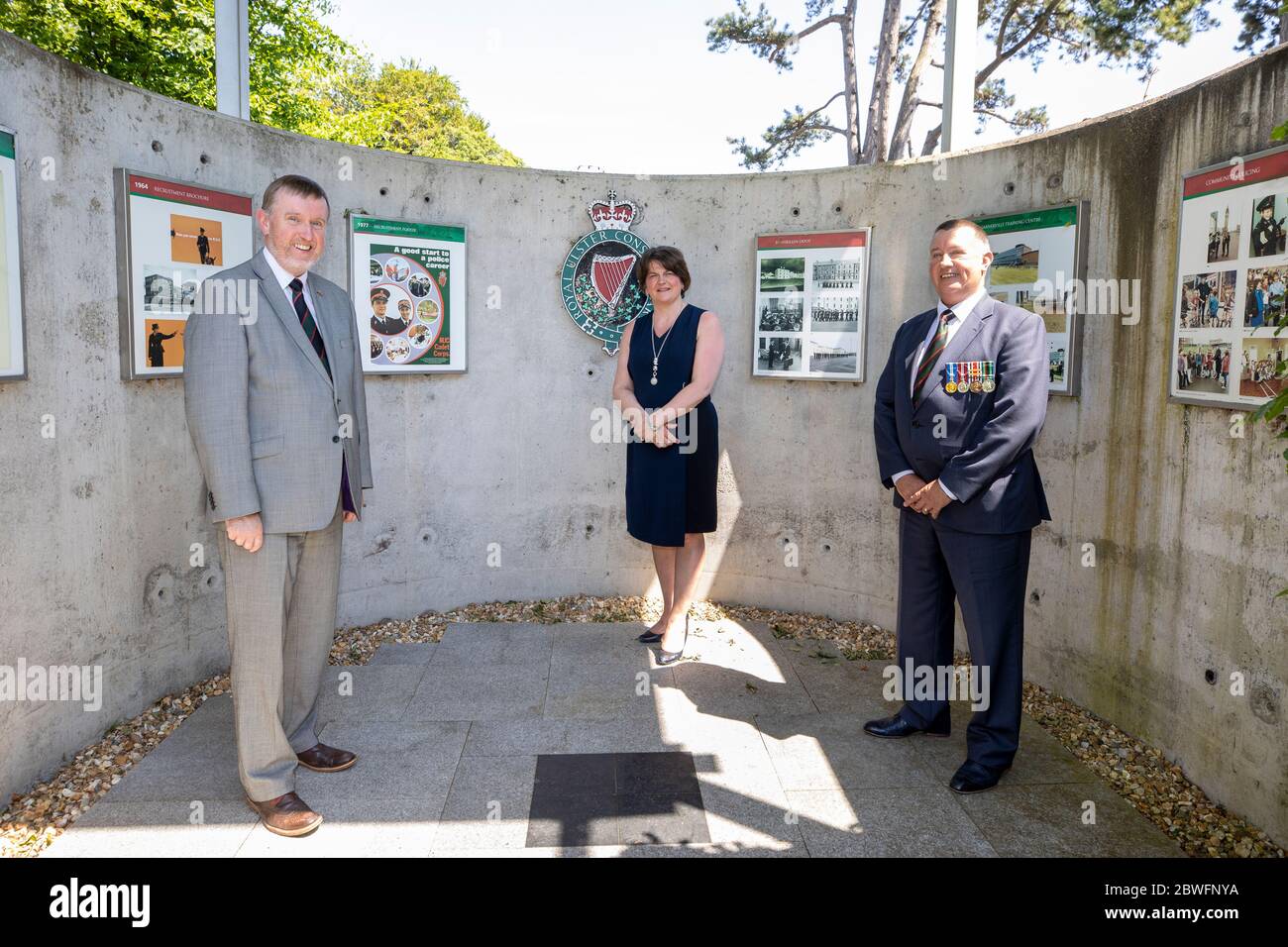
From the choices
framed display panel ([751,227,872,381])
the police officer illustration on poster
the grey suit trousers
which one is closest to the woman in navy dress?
framed display panel ([751,227,872,381])

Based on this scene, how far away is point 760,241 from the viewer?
5.39 metres

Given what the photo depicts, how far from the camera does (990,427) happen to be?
10.4 feet

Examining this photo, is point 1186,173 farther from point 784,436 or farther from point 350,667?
point 350,667

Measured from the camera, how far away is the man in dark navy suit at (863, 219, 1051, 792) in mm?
3191

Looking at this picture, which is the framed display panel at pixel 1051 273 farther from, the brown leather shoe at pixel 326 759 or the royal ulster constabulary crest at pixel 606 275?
the brown leather shoe at pixel 326 759

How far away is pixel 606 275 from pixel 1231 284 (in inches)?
135

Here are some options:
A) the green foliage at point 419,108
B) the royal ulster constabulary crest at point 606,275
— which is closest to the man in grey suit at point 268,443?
the royal ulster constabulary crest at point 606,275

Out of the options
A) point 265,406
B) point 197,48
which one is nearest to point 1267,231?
point 265,406

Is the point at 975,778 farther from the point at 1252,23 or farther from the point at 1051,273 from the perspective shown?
the point at 1252,23

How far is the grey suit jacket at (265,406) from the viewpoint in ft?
9.20

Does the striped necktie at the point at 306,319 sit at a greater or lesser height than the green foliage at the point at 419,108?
lesser

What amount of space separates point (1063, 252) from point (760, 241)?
1.88 metres

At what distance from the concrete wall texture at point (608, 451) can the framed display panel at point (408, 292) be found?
0.11 m

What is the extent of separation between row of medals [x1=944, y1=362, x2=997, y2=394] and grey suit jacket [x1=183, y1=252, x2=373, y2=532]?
233 cm
